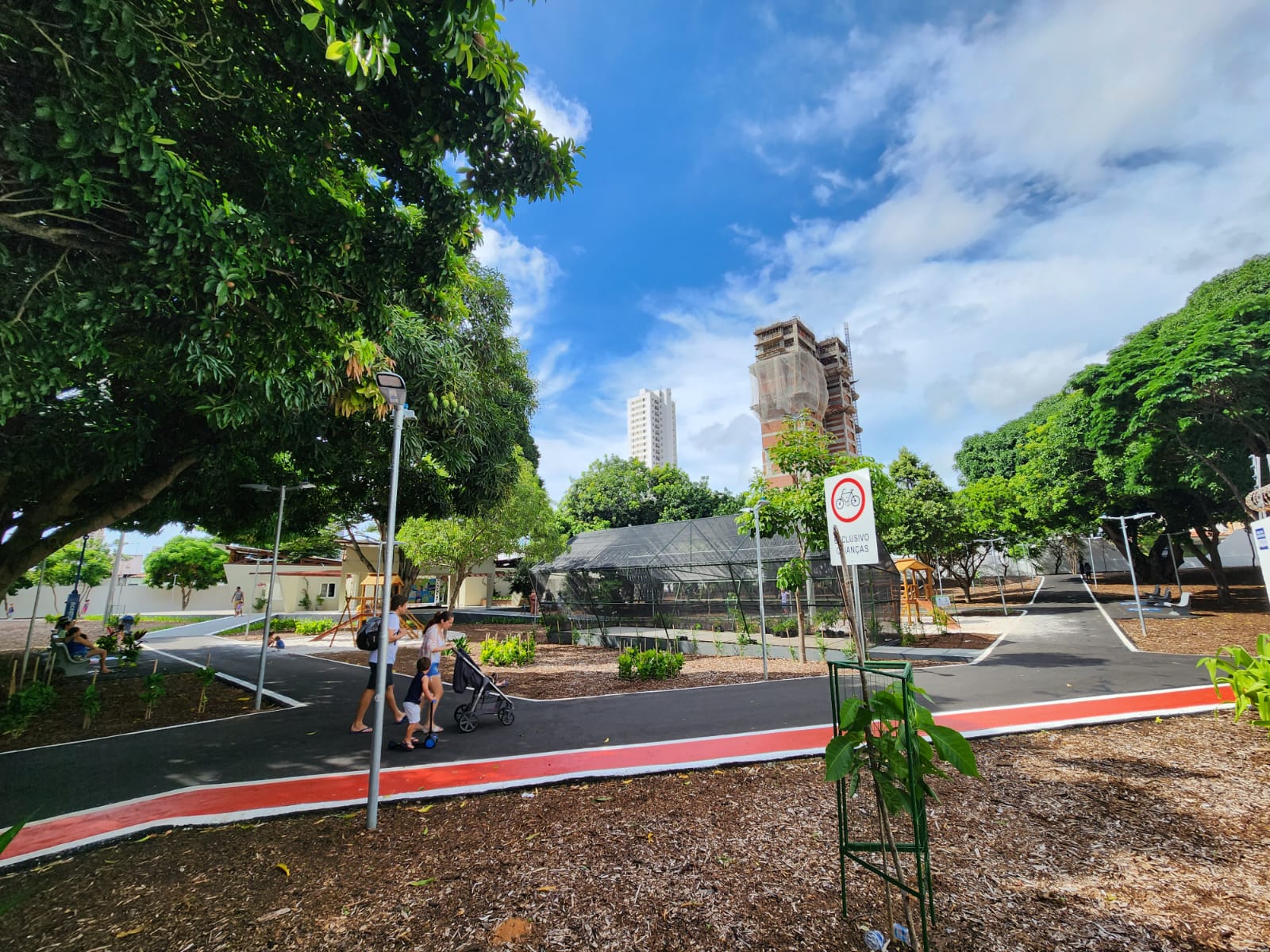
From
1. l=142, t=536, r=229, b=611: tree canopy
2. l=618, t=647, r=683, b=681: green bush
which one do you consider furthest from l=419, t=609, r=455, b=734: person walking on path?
l=142, t=536, r=229, b=611: tree canopy

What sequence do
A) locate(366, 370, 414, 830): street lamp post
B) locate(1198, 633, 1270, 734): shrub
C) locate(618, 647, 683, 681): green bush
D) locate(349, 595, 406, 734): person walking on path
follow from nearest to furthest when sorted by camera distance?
locate(366, 370, 414, 830): street lamp post
locate(1198, 633, 1270, 734): shrub
locate(349, 595, 406, 734): person walking on path
locate(618, 647, 683, 681): green bush

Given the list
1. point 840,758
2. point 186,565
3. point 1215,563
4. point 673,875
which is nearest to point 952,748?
point 840,758

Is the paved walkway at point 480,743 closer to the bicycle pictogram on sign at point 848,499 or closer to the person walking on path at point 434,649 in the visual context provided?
the person walking on path at point 434,649

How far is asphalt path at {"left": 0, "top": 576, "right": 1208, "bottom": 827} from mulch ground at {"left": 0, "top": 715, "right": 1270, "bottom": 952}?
1.57m

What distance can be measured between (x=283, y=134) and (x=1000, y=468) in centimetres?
4739

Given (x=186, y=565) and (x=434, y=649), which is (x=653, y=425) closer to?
(x=186, y=565)

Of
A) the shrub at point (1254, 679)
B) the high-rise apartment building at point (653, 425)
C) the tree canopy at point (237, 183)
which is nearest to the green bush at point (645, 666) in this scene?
the tree canopy at point (237, 183)

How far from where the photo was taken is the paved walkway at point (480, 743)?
4.81 meters

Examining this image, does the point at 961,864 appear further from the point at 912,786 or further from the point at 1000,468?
the point at 1000,468

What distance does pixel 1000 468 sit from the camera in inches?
1617

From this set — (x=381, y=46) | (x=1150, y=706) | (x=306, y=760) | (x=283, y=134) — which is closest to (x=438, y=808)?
(x=306, y=760)

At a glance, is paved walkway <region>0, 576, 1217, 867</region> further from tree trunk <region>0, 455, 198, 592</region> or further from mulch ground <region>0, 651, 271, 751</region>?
tree trunk <region>0, 455, 198, 592</region>

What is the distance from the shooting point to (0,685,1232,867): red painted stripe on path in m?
4.32

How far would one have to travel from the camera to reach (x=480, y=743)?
260 inches
